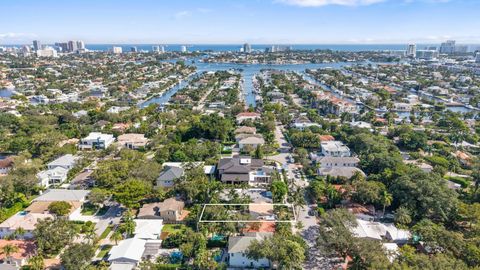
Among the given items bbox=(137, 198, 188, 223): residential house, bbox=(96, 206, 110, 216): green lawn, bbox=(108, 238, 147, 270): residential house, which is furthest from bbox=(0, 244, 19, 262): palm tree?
bbox=(137, 198, 188, 223): residential house

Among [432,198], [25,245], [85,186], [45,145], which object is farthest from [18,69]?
[432,198]

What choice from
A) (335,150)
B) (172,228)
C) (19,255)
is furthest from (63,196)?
(335,150)

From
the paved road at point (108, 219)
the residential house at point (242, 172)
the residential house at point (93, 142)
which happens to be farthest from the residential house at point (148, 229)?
the residential house at point (93, 142)

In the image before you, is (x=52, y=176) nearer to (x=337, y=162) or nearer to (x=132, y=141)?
(x=132, y=141)

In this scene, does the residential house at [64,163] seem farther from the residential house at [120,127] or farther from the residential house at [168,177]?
the residential house at [120,127]

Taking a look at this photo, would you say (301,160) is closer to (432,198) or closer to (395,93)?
(432,198)
